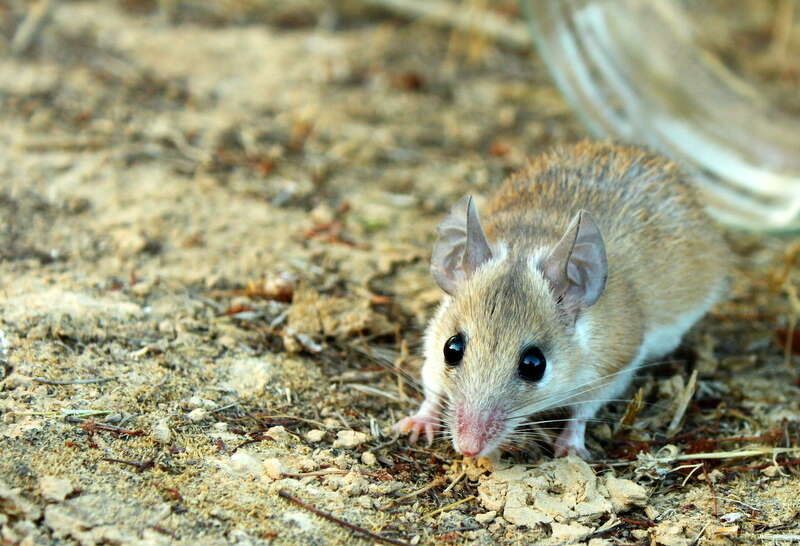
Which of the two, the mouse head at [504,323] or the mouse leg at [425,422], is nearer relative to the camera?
the mouse head at [504,323]

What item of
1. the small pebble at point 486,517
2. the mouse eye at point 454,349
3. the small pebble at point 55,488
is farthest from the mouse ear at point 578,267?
the small pebble at point 55,488

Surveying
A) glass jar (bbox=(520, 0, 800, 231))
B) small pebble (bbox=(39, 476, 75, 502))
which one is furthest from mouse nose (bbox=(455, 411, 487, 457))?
glass jar (bbox=(520, 0, 800, 231))

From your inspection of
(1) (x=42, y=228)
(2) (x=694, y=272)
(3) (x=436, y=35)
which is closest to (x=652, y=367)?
(2) (x=694, y=272)

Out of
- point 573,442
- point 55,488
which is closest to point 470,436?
point 573,442

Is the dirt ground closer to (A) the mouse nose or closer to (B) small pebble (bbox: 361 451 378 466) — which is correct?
(B) small pebble (bbox: 361 451 378 466)

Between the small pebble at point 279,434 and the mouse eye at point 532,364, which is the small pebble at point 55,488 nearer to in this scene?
the small pebble at point 279,434
